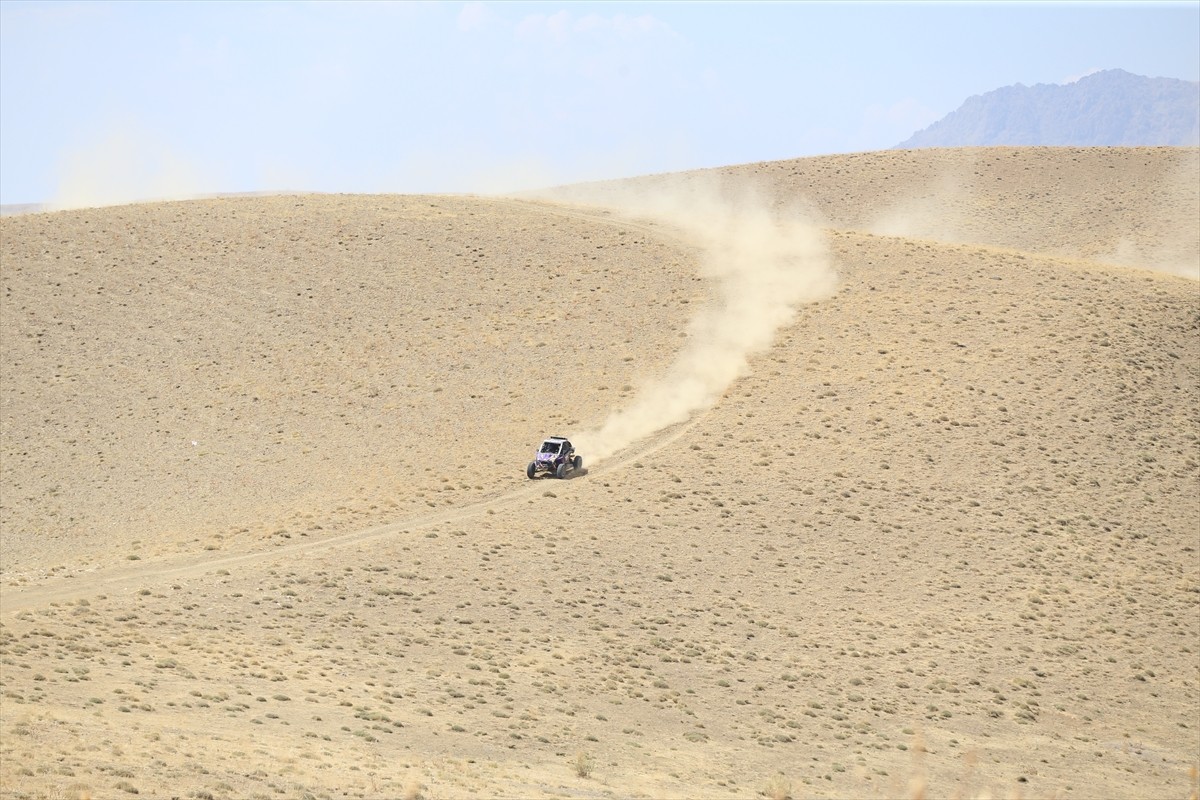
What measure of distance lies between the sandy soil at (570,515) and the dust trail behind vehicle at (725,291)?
642mm

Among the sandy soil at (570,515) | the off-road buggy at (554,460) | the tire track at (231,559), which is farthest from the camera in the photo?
the off-road buggy at (554,460)

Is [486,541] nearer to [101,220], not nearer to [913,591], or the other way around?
[913,591]

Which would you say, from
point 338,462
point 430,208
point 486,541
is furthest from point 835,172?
point 486,541

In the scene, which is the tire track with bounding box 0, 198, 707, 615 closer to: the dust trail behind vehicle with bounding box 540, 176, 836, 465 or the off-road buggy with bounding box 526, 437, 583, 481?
the off-road buggy with bounding box 526, 437, 583, 481

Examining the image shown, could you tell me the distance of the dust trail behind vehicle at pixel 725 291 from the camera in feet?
184

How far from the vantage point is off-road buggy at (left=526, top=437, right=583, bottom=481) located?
49.0 m

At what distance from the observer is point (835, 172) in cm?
10725

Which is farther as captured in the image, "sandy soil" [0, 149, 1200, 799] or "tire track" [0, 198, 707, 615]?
"tire track" [0, 198, 707, 615]

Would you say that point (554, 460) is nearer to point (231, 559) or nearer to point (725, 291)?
point (231, 559)

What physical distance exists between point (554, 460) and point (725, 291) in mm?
24249

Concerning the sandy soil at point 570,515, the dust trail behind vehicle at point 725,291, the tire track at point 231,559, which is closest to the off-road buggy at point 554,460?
the tire track at point 231,559

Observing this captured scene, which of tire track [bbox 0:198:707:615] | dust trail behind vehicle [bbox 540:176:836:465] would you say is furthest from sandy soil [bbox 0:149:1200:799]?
dust trail behind vehicle [bbox 540:176:836:465]

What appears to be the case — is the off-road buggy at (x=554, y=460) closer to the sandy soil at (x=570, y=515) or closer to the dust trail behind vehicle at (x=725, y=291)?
the sandy soil at (x=570, y=515)

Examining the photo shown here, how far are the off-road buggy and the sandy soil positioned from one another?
68 cm
